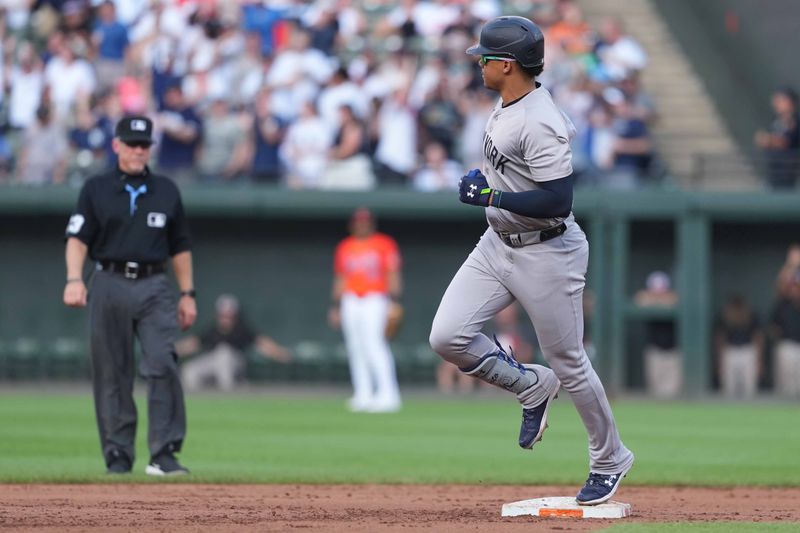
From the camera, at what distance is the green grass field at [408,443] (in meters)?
8.99

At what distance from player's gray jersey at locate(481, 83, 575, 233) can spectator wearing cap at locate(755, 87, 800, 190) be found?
39.4ft

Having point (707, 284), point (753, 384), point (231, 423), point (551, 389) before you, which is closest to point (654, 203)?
point (707, 284)

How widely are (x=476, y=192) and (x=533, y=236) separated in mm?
353

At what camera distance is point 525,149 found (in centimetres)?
618

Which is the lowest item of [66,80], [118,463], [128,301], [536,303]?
[118,463]

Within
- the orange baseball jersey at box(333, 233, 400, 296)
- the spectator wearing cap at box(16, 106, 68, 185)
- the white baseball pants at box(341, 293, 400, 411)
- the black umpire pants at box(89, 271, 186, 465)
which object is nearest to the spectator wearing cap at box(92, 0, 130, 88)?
the spectator wearing cap at box(16, 106, 68, 185)

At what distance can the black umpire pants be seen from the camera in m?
8.30

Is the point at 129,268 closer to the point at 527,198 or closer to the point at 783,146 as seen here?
the point at 527,198

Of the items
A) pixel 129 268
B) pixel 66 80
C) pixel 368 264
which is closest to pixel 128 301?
pixel 129 268

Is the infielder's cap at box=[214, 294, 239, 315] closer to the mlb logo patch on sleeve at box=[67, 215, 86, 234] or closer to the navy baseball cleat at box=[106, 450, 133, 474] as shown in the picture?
the navy baseball cleat at box=[106, 450, 133, 474]

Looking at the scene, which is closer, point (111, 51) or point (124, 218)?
point (124, 218)

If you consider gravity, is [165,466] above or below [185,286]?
below

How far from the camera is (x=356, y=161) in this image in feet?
59.7

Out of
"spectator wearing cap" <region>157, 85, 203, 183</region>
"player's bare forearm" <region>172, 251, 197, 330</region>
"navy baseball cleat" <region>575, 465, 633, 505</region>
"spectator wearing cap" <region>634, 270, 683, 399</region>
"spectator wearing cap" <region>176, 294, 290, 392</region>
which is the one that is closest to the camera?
"navy baseball cleat" <region>575, 465, 633, 505</region>
